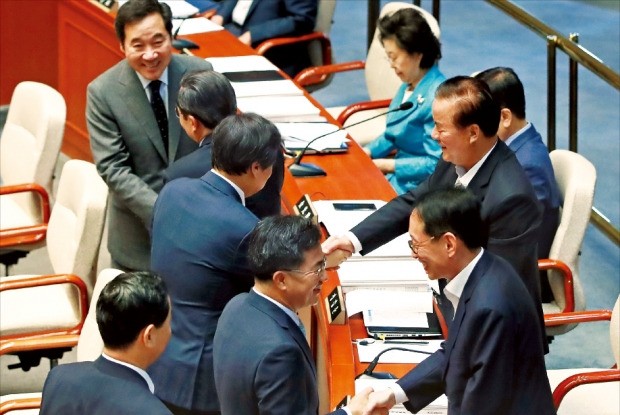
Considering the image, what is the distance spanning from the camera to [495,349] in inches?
117

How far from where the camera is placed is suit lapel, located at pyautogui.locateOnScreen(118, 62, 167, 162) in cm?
479

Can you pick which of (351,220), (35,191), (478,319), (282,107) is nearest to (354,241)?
(351,220)


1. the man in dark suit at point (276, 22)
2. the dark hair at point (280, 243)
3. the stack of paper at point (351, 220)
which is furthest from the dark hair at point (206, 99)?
the man in dark suit at point (276, 22)

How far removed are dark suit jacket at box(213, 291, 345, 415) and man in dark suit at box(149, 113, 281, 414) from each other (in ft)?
1.60

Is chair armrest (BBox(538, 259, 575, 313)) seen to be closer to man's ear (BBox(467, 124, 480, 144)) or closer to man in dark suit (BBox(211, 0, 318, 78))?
man's ear (BBox(467, 124, 480, 144))

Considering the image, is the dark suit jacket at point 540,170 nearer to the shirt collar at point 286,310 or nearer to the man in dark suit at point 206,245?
the man in dark suit at point 206,245

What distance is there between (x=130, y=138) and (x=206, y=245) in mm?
1376

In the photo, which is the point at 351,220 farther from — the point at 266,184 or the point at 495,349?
the point at 495,349

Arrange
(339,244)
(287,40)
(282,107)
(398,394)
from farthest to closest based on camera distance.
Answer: (287,40)
(282,107)
(339,244)
(398,394)

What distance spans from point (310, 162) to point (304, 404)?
211cm

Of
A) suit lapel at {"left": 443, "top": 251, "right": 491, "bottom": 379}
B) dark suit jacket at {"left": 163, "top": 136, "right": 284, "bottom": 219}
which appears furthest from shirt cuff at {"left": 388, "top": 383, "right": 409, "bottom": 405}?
dark suit jacket at {"left": 163, "top": 136, "right": 284, "bottom": 219}

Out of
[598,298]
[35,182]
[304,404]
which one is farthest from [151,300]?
[598,298]

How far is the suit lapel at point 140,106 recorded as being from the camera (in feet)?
15.7

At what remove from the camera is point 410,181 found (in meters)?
5.32
